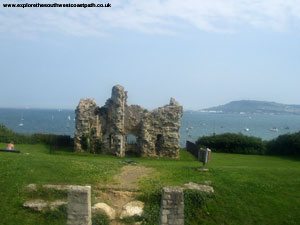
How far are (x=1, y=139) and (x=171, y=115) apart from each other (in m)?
18.3

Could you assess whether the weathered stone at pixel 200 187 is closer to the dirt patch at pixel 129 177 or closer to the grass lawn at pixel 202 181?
the grass lawn at pixel 202 181

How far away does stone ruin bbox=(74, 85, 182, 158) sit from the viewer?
91.9 ft

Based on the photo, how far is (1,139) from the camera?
32.3 meters

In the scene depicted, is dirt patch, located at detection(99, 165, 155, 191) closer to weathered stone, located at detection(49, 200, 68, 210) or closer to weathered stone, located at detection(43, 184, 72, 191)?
weathered stone, located at detection(43, 184, 72, 191)

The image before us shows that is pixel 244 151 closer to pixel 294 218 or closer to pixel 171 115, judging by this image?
pixel 171 115

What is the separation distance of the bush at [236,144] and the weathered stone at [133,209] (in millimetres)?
23518

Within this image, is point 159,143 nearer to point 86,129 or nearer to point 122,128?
point 122,128

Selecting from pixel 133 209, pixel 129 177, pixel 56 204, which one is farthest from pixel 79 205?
pixel 129 177

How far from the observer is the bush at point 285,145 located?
31203 millimetres

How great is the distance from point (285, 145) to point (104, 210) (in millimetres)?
26471

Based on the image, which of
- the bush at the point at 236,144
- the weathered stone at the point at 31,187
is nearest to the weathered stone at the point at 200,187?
the weathered stone at the point at 31,187

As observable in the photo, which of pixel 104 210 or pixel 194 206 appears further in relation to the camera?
pixel 194 206

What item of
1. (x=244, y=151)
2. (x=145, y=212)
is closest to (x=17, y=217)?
(x=145, y=212)

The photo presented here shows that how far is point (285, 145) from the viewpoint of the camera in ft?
108
